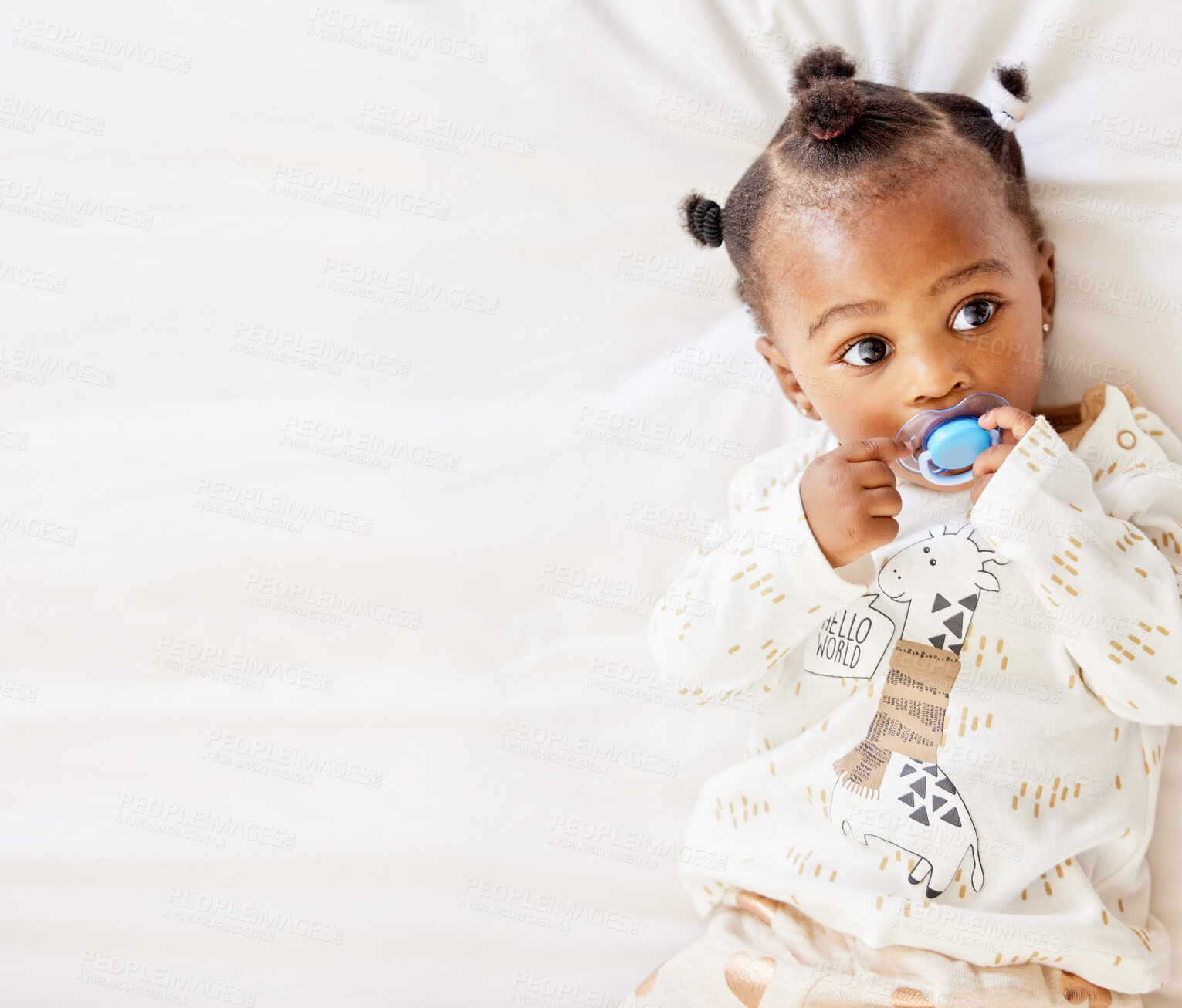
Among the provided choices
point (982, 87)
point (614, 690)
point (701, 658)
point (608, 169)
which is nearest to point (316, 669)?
point (614, 690)

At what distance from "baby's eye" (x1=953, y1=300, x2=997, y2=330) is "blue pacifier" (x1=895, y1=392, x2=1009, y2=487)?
0.25ft

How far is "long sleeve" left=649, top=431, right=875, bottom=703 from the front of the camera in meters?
1.17

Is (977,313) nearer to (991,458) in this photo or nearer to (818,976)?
(991,458)

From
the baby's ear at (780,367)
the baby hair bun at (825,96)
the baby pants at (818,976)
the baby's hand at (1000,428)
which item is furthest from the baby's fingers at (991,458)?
the baby pants at (818,976)

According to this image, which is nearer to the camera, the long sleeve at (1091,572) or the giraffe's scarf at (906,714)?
the long sleeve at (1091,572)

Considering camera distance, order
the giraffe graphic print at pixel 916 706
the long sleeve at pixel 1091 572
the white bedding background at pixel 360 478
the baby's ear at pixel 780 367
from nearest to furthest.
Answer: the long sleeve at pixel 1091 572 → the giraffe graphic print at pixel 916 706 → the baby's ear at pixel 780 367 → the white bedding background at pixel 360 478

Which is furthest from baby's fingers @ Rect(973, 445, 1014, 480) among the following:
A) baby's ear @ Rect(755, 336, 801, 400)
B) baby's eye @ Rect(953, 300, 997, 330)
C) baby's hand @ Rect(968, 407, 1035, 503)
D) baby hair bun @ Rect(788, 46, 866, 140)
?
baby hair bun @ Rect(788, 46, 866, 140)

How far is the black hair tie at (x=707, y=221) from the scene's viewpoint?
53.2 inches

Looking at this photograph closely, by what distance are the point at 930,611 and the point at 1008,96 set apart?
0.61 meters

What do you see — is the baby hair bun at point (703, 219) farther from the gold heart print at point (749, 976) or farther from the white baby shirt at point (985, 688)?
the gold heart print at point (749, 976)

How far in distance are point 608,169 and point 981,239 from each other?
570 mm

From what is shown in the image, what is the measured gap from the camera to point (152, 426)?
156cm

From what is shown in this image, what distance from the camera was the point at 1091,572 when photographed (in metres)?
1.09

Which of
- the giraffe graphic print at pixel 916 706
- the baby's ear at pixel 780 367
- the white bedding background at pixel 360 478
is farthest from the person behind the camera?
the white bedding background at pixel 360 478
